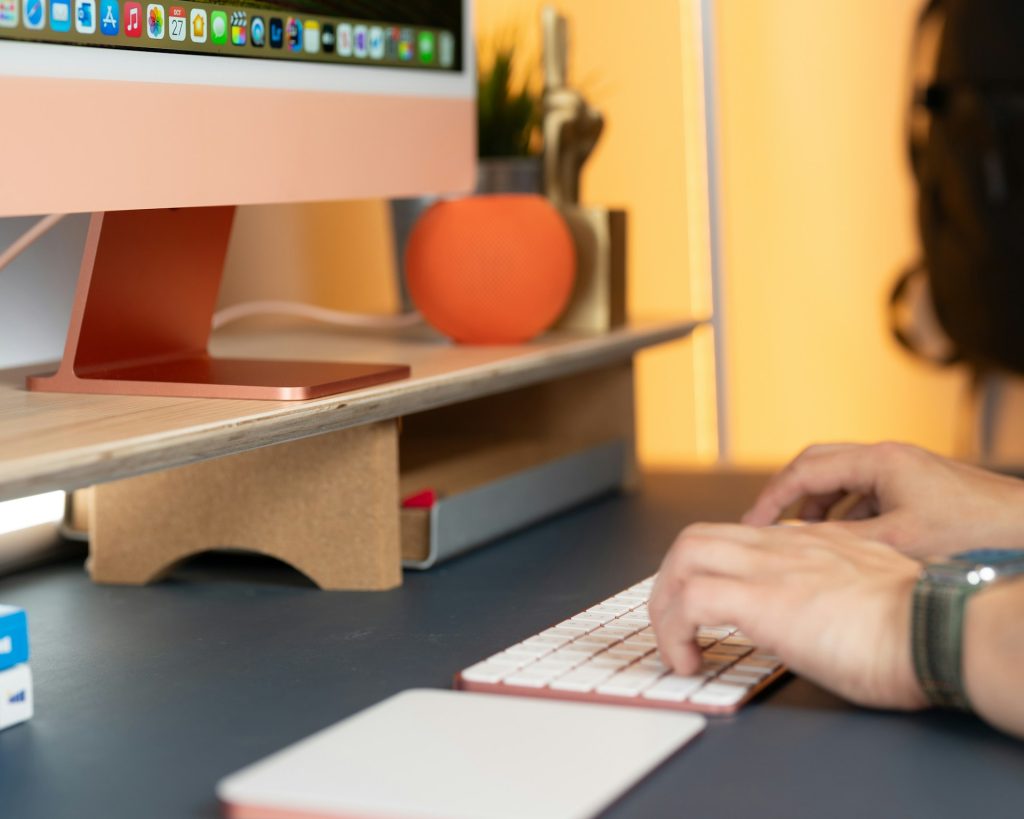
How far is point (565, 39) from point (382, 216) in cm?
69

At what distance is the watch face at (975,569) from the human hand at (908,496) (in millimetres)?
235

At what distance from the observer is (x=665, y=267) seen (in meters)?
2.95

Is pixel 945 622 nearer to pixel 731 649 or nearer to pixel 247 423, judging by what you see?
pixel 731 649

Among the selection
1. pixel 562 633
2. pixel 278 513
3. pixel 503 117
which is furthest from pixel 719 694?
pixel 503 117

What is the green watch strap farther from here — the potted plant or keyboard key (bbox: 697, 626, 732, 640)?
the potted plant

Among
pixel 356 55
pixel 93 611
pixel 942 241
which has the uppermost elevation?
pixel 356 55

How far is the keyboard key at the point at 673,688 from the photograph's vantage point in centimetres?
68

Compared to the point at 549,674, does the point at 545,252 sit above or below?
above

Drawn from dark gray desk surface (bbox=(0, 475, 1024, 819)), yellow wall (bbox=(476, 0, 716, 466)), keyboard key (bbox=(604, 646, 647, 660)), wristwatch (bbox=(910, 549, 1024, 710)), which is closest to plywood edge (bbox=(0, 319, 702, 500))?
dark gray desk surface (bbox=(0, 475, 1024, 819))

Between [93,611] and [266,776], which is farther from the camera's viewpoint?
[93,611]

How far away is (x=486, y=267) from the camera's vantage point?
119 centimetres

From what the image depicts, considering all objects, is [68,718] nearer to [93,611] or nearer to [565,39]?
[93,611]

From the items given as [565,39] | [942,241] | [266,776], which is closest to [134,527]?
[266,776]

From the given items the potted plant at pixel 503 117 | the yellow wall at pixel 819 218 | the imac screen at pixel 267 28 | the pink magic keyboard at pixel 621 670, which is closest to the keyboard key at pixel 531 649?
the pink magic keyboard at pixel 621 670
